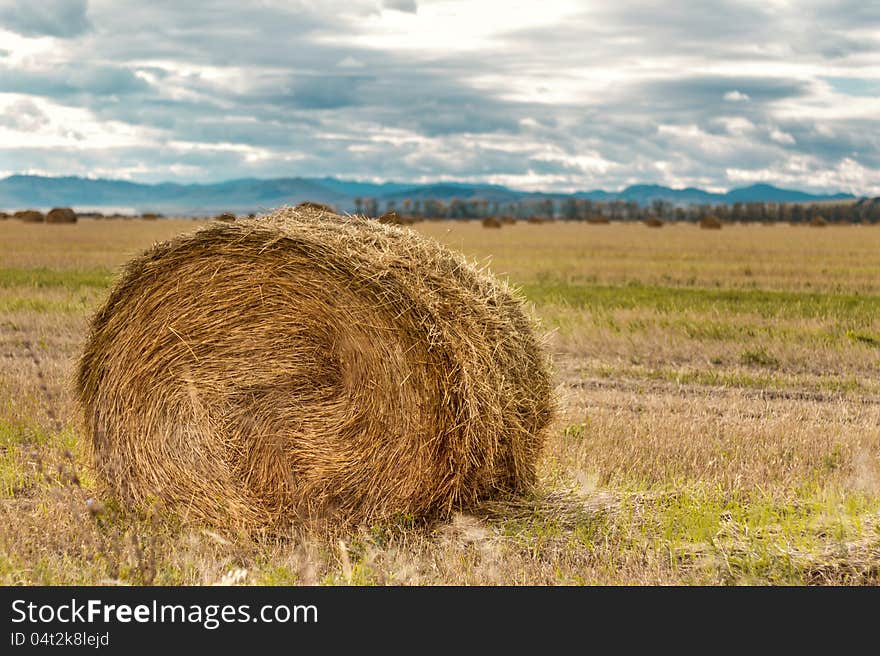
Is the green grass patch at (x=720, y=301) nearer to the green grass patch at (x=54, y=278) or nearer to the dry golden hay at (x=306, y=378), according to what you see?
the green grass patch at (x=54, y=278)

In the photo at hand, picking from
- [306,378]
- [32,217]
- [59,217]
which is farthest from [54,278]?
[32,217]

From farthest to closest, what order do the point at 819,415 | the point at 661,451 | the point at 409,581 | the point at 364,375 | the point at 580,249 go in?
1. the point at 580,249
2. the point at 819,415
3. the point at 661,451
4. the point at 364,375
5. the point at 409,581

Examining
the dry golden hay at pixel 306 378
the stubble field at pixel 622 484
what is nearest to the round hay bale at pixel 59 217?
the stubble field at pixel 622 484

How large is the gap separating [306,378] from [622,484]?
2.42m

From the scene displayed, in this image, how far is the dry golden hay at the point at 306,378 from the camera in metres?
6.13

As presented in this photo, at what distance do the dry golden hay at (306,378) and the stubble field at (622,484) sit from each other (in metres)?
0.24

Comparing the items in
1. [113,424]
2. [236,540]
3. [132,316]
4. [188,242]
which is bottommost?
[236,540]

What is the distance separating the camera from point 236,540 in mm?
6117

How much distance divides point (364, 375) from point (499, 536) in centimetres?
131

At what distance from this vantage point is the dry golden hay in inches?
241

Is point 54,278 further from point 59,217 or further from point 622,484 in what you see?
point 59,217

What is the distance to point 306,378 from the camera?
21.0ft
